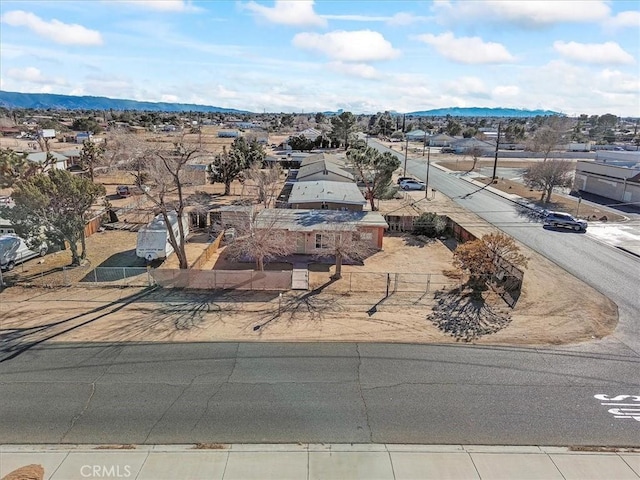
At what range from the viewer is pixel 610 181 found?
49906 millimetres

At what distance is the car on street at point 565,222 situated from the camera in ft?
122

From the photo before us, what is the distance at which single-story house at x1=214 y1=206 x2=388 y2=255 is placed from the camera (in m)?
29.9

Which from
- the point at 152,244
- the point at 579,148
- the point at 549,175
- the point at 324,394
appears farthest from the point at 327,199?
the point at 579,148

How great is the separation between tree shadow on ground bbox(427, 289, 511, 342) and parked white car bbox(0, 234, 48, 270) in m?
24.8

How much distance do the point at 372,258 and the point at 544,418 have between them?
1768 centimetres

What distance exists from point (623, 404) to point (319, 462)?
35.3ft

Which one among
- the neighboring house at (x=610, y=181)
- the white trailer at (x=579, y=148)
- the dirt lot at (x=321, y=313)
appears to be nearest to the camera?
the dirt lot at (x=321, y=313)

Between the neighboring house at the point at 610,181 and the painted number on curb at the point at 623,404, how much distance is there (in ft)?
131

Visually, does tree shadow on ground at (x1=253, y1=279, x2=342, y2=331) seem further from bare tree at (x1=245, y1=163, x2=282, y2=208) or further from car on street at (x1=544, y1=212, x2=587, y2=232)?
car on street at (x1=544, y1=212, x2=587, y2=232)

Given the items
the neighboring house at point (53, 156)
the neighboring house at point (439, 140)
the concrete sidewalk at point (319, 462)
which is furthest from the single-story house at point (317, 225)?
the neighboring house at point (439, 140)

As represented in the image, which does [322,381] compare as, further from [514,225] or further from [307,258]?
[514,225]

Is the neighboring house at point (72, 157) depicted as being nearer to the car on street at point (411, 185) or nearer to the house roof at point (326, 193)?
the house roof at point (326, 193)

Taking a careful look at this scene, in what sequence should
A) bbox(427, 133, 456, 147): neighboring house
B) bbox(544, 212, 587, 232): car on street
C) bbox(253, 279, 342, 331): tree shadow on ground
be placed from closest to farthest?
bbox(253, 279, 342, 331): tree shadow on ground < bbox(544, 212, 587, 232): car on street < bbox(427, 133, 456, 147): neighboring house

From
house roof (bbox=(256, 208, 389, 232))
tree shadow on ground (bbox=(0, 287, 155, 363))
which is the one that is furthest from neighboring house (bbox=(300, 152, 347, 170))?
tree shadow on ground (bbox=(0, 287, 155, 363))
